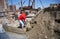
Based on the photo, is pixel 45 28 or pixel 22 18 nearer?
pixel 45 28

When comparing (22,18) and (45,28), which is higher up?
(45,28)

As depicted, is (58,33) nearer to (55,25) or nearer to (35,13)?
(55,25)

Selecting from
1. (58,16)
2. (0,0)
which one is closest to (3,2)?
(0,0)

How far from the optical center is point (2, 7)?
14.4ft

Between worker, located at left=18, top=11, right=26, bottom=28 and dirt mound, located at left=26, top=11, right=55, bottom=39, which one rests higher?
dirt mound, located at left=26, top=11, right=55, bottom=39

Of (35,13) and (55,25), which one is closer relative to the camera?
(55,25)

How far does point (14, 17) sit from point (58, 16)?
11.5ft

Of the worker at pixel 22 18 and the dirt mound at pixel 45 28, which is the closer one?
the dirt mound at pixel 45 28

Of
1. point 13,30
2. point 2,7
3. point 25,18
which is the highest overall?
point 2,7

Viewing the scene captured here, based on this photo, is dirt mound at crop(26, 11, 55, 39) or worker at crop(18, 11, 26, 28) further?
worker at crop(18, 11, 26, 28)

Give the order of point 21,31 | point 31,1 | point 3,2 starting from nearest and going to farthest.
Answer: point 31,1 → point 21,31 → point 3,2

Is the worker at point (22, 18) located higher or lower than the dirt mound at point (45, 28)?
lower

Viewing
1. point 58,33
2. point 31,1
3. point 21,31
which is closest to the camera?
point 58,33

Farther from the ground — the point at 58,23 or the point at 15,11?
the point at 58,23
